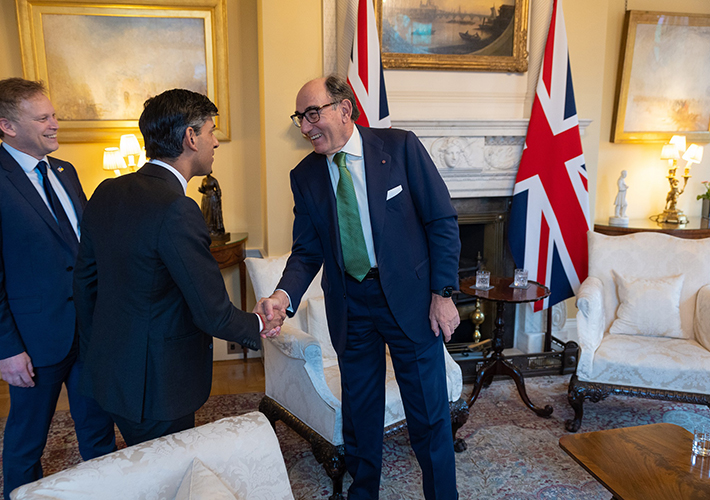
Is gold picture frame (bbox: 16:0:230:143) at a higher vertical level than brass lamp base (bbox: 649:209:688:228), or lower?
higher

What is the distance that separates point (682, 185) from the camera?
4.68 metres

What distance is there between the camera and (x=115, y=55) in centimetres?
351

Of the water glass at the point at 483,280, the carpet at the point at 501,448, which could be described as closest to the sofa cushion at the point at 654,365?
the carpet at the point at 501,448

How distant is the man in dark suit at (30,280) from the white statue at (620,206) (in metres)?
3.86

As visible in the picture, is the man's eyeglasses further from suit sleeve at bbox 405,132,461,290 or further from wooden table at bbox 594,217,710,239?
wooden table at bbox 594,217,710,239

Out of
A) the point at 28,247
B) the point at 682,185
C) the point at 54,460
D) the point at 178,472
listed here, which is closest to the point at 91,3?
the point at 28,247

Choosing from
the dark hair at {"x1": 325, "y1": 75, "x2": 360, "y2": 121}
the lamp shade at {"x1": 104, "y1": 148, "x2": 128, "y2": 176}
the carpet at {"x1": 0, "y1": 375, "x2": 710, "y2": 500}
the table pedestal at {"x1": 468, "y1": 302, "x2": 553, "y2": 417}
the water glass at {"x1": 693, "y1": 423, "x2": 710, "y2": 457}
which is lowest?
the carpet at {"x1": 0, "y1": 375, "x2": 710, "y2": 500}

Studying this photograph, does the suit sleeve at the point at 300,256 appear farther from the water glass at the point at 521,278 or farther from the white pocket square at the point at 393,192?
the water glass at the point at 521,278

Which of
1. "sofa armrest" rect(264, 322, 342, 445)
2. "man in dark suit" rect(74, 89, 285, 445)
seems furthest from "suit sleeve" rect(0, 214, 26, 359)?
"sofa armrest" rect(264, 322, 342, 445)

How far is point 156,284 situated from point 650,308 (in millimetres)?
2668

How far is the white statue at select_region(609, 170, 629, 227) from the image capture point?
418cm

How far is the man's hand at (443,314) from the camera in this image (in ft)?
6.25

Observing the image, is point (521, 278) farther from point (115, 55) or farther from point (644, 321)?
point (115, 55)

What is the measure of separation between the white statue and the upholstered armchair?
2.43 m
